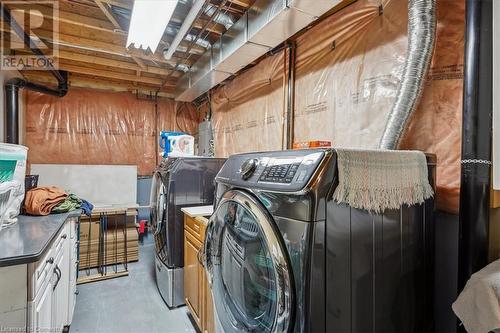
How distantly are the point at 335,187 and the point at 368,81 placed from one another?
3.69 feet

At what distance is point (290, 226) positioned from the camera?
88 cm

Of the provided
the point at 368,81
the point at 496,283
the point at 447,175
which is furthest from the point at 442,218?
the point at 368,81

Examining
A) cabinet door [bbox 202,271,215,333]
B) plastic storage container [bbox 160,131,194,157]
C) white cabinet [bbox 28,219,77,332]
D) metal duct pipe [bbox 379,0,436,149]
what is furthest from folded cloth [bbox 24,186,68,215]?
metal duct pipe [bbox 379,0,436,149]

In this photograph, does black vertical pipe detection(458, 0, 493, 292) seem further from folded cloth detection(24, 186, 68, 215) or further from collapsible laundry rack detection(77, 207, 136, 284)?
collapsible laundry rack detection(77, 207, 136, 284)

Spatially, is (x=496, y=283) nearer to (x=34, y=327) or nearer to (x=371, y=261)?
(x=371, y=261)

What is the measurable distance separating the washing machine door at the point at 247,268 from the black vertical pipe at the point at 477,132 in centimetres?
82

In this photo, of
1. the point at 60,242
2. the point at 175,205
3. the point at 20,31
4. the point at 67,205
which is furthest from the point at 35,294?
the point at 20,31

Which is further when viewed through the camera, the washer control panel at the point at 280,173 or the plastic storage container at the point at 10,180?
the plastic storage container at the point at 10,180

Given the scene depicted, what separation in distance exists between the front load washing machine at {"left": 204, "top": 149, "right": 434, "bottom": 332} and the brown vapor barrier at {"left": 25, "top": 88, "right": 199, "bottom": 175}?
3640 mm

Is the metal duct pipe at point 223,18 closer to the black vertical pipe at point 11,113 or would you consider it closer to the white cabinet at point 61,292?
the white cabinet at point 61,292

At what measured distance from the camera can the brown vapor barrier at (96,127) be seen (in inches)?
153

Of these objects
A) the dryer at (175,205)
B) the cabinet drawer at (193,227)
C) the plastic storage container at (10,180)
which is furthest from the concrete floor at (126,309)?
the plastic storage container at (10,180)

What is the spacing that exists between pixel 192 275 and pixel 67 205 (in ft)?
4.01

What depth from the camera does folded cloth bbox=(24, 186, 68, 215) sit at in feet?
6.59
